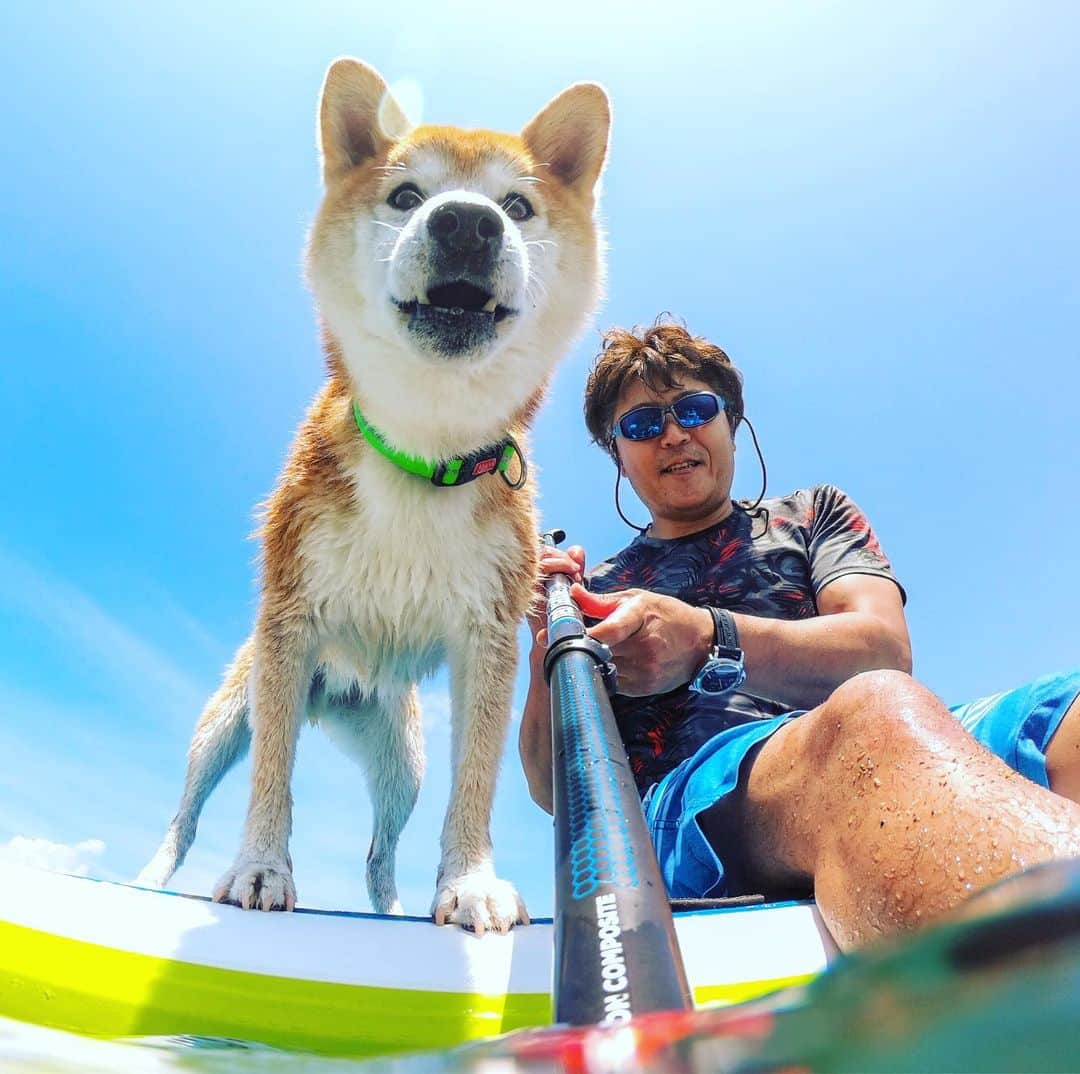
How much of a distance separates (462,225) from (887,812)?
1813 mm

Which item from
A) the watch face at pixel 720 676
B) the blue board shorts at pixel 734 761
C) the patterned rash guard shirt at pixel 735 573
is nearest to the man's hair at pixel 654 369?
the patterned rash guard shirt at pixel 735 573

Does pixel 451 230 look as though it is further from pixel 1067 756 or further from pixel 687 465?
pixel 1067 756

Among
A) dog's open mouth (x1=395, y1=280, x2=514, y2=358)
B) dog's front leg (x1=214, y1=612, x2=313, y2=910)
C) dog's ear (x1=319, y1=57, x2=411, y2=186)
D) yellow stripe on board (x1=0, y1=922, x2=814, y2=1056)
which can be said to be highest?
dog's ear (x1=319, y1=57, x2=411, y2=186)

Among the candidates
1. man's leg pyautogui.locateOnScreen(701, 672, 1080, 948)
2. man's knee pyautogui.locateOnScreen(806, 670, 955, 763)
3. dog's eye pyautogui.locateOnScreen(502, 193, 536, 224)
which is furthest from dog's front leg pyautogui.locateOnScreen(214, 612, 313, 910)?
dog's eye pyautogui.locateOnScreen(502, 193, 536, 224)

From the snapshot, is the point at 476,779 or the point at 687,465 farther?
the point at 687,465

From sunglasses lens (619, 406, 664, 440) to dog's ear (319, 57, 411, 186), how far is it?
135 cm

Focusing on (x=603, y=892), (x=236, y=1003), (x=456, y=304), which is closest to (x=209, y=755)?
(x=236, y=1003)

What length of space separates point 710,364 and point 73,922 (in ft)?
9.42

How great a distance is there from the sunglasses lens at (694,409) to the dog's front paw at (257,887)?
2.15 m

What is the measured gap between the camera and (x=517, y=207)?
2551 mm

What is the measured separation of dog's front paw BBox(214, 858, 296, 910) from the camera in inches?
67.1

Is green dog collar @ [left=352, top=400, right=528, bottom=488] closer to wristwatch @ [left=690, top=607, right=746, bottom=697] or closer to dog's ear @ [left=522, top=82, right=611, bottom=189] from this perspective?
wristwatch @ [left=690, top=607, right=746, bottom=697]

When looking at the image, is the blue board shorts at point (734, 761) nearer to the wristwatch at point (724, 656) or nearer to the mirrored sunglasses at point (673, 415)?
the wristwatch at point (724, 656)

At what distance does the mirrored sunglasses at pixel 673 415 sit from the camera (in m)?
3.02
